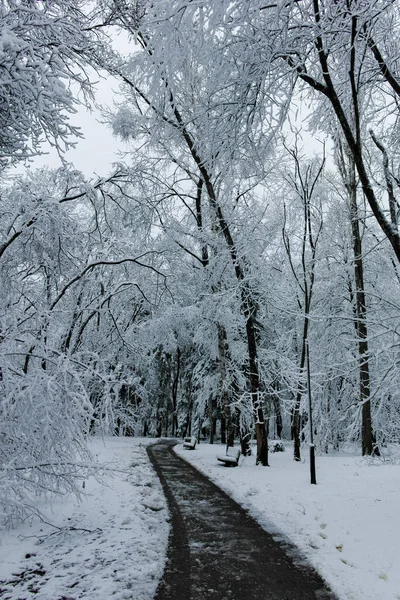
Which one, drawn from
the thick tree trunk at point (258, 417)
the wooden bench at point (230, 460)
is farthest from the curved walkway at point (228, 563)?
the thick tree trunk at point (258, 417)

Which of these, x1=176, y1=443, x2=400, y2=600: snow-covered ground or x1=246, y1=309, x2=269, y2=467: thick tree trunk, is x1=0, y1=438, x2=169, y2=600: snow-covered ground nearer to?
x1=176, y1=443, x2=400, y2=600: snow-covered ground

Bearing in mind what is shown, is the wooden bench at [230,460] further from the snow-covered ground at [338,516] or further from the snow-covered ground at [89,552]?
the snow-covered ground at [89,552]

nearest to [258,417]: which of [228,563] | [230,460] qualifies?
[230,460]

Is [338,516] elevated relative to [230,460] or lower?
lower

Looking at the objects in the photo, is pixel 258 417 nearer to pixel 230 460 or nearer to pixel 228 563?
pixel 230 460

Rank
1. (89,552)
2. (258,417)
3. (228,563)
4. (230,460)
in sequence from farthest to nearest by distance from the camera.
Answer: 1. (258,417)
2. (230,460)
3. (89,552)
4. (228,563)

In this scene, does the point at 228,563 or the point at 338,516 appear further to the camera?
the point at 338,516

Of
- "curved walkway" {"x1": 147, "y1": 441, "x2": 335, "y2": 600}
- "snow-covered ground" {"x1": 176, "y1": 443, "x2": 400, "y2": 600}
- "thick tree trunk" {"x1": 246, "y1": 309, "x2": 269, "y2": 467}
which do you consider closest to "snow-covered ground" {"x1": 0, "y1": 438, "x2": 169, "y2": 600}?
"curved walkway" {"x1": 147, "y1": 441, "x2": 335, "y2": 600}

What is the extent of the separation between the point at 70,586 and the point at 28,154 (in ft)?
15.1

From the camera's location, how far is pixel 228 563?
4898 mm

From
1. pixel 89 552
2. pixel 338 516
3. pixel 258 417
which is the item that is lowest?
pixel 89 552

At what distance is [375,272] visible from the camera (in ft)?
66.3

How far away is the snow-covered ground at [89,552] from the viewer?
413cm

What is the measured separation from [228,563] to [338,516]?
2982mm
